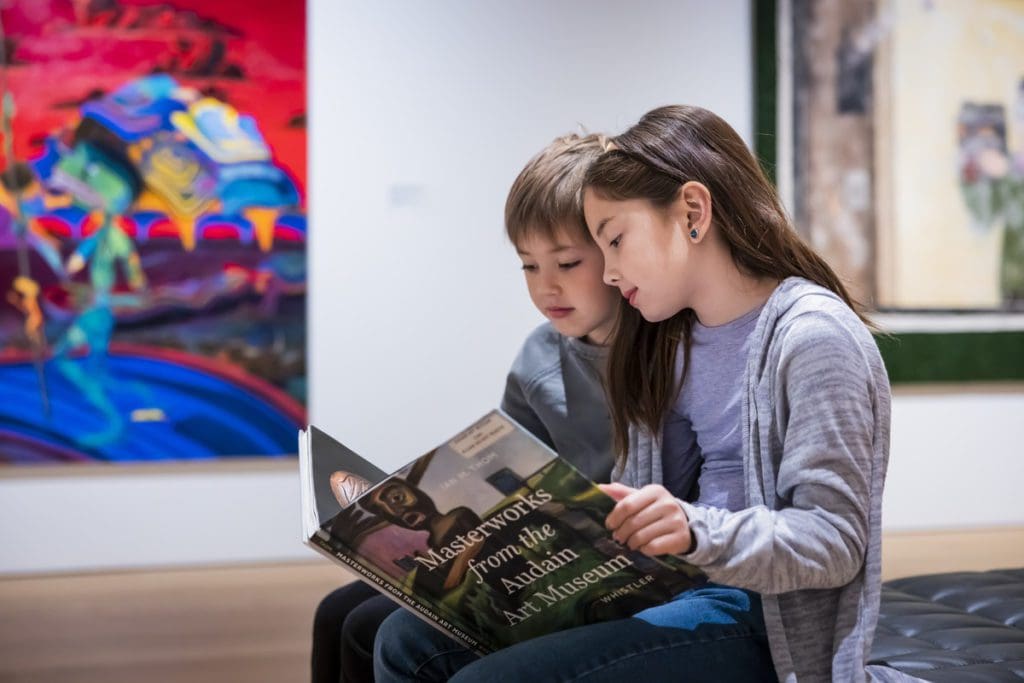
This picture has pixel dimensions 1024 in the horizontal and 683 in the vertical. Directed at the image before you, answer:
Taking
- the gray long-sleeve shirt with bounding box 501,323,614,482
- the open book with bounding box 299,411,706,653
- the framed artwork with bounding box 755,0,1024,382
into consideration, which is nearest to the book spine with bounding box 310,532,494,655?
the open book with bounding box 299,411,706,653

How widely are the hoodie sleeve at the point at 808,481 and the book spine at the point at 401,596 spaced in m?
0.39

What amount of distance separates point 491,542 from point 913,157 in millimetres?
4122

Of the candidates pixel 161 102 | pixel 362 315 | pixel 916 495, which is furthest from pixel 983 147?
pixel 161 102

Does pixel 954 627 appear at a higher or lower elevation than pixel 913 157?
lower

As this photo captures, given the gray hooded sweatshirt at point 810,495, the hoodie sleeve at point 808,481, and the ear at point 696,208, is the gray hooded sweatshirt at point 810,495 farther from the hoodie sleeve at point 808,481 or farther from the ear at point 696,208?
the ear at point 696,208

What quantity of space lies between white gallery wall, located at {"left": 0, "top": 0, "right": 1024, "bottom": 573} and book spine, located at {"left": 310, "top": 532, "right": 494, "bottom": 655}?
3.03 metres

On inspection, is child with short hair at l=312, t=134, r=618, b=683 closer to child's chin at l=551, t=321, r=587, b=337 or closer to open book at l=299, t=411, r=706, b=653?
child's chin at l=551, t=321, r=587, b=337

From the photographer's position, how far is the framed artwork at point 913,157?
4.83 meters

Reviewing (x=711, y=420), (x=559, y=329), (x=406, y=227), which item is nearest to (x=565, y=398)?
(x=559, y=329)

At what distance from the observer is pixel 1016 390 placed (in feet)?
16.9

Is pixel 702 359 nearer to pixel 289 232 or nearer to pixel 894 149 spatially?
pixel 289 232

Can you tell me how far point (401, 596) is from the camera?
141cm

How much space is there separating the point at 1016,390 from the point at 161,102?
12.5ft

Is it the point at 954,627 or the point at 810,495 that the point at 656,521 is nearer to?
the point at 810,495
